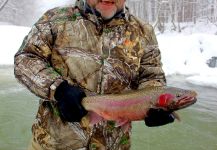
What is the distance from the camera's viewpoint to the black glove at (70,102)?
2.32 meters

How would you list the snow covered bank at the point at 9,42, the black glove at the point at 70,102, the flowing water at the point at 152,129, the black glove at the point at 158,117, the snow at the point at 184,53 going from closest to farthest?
the black glove at the point at 70,102
the black glove at the point at 158,117
the flowing water at the point at 152,129
the snow at the point at 184,53
the snow covered bank at the point at 9,42

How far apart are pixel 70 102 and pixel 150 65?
0.70m

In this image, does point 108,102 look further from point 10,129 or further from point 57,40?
point 10,129

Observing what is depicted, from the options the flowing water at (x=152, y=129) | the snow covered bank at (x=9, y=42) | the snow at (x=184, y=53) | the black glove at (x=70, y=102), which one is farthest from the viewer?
the snow covered bank at (x=9, y=42)

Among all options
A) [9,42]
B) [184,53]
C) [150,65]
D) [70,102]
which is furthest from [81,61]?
[9,42]

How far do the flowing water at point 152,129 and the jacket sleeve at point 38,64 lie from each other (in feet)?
15.8

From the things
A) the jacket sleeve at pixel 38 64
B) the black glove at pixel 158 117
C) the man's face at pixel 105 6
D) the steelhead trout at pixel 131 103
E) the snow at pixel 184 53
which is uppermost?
the man's face at pixel 105 6

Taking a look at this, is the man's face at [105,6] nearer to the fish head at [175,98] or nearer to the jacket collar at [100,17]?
the jacket collar at [100,17]

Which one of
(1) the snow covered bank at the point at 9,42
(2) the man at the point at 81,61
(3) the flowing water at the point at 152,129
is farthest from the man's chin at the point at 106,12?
(1) the snow covered bank at the point at 9,42

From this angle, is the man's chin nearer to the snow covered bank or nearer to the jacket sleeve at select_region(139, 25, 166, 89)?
the jacket sleeve at select_region(139, 25, 166, 89)

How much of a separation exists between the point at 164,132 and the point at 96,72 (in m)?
6.08

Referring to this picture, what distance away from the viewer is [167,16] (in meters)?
47.7

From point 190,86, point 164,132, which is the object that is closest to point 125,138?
point 164,132

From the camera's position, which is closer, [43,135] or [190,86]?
[43,135]
